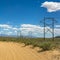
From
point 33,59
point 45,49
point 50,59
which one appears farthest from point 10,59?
point 45,49

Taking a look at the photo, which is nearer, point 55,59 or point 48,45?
point 55,59

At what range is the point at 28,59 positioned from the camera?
19.1 meters

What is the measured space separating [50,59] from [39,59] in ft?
3.21

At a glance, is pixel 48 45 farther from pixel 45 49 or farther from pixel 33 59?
pixel 33 59

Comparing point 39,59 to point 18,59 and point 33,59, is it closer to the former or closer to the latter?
point 33,59

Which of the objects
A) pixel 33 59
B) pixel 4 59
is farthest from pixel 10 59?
pixel 33 59

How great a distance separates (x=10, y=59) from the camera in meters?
19.0

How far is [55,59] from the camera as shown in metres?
18.8

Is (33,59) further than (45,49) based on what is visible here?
No

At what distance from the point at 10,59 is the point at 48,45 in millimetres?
8593

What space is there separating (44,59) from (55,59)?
3.23ft

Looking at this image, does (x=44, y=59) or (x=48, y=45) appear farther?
(x=48, y=45)

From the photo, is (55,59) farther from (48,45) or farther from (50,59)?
(48,45)

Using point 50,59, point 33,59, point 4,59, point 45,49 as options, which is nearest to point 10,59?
point 4,59
